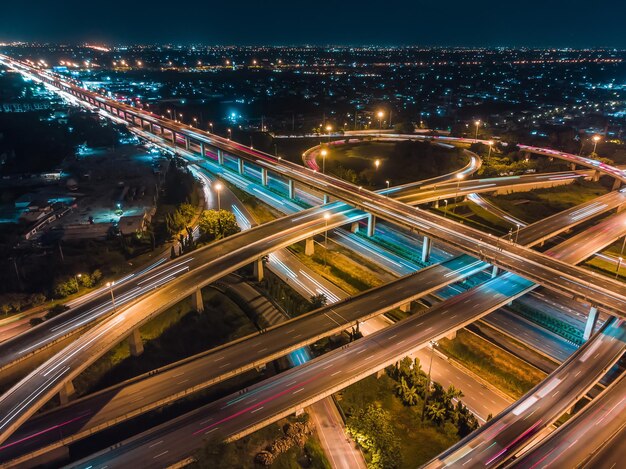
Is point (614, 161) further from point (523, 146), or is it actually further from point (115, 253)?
point (115, 253)

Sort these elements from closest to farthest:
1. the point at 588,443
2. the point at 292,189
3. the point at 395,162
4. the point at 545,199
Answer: the point at 588,443 → the point at 292,189 → the point at 545,199 → the point at 395,162

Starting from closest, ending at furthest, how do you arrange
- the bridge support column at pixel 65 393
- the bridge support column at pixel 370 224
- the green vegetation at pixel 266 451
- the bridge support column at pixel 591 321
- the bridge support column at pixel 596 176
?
1. the green vegetation at pixel 266 451
2. the bridge support column at pixel 65 393
3. the bridge support column at pixel 591 321
4. the bridge support column at pixel 370 224
5. the bridge support column at pixel 596 176

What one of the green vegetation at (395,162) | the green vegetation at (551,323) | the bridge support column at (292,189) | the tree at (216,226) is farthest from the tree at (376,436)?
the green vegetation at (395,162)

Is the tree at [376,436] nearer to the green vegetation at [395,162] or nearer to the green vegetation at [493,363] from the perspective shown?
the green vegetation at [493,363]

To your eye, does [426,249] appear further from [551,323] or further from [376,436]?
[376,436]

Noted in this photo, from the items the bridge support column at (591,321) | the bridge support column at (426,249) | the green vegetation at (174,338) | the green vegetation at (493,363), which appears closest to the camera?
the green vegetation at (493,363)

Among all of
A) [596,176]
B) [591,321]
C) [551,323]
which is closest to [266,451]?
[551,323]

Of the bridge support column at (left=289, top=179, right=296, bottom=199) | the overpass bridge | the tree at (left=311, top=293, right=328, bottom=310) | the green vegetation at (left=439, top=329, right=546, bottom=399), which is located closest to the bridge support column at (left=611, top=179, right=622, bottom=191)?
the overpass bridge

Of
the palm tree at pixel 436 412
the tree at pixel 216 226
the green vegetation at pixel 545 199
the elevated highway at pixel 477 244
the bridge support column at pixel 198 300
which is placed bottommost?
the palm tree at pixel 436 412
